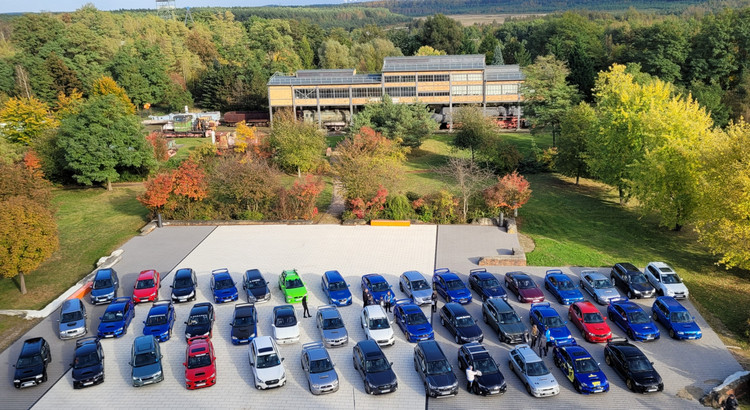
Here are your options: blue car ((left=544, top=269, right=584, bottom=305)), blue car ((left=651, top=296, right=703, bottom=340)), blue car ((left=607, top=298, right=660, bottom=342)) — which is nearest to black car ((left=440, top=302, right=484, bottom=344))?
blue car ((left=544, top=269, right=584, bottom=305))

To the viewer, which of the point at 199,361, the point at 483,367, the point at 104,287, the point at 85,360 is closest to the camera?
the point at 483,367

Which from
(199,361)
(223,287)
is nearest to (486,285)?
(223,287)

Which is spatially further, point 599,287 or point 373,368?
point 599,287

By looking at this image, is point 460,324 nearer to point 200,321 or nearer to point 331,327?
point 331,327

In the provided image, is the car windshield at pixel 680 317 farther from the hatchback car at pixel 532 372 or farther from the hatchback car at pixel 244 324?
the hatchback car at pixel 244 324

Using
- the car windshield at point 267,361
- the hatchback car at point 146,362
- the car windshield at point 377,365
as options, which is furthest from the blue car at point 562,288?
the hatchback car at point 146,362

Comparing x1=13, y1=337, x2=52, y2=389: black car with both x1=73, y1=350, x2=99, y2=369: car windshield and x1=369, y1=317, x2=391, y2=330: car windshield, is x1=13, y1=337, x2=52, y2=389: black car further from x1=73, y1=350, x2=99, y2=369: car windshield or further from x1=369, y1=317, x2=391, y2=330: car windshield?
x1=369, y1=317, x2=391, y2=330: car windshield

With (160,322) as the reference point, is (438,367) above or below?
below
